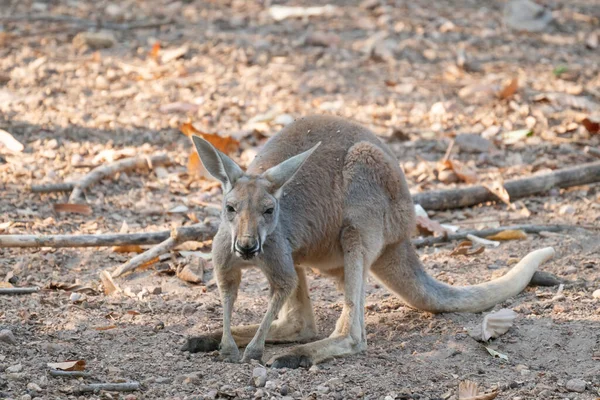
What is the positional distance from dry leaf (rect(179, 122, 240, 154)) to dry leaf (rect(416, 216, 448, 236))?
5.97 ft

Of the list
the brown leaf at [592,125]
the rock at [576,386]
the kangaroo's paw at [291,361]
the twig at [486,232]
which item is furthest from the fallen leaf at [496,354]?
the brown leaf at [592,125]

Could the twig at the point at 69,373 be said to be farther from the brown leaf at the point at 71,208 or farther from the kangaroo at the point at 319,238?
the brown leaf at the point at 71,208

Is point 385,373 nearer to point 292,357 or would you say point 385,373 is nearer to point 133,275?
point 292,357

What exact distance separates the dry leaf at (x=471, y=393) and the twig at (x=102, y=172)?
11.3 ft

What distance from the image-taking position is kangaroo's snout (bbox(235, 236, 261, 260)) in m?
3.93

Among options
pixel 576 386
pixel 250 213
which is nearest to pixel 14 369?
pixel 250 213

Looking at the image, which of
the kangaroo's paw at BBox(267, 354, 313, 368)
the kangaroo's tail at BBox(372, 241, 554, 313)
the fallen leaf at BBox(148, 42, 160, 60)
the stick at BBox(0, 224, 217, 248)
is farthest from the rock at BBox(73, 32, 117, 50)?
the kangaroo's paw at BBox(267, 354, 313, 368)

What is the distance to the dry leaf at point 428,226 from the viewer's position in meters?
6.14

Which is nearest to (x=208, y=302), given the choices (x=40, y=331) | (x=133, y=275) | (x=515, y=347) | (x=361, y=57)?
(x=133, y=275)

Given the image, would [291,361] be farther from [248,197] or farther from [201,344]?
[248,197]

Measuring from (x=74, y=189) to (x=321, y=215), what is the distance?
2.45m

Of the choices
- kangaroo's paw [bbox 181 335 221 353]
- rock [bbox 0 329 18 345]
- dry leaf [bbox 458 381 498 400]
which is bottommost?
kangaroo's paw [bbox 181 335 221 353]

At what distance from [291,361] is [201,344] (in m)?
0.47

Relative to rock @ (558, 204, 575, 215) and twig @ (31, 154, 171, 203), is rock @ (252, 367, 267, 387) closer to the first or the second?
twig @ (31, 154, 171, 203)
